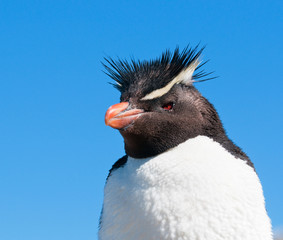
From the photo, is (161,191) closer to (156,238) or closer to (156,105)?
(156,238)

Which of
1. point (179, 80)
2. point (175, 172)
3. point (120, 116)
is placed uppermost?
point (179, 80)

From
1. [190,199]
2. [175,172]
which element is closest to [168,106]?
[175,172]

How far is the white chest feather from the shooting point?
12.0 ft

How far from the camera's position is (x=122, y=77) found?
4867 mm

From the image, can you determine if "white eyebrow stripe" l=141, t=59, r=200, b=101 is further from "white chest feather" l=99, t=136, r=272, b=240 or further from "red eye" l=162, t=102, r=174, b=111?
"white chest feather" l=99, t=136, r=272, b=240

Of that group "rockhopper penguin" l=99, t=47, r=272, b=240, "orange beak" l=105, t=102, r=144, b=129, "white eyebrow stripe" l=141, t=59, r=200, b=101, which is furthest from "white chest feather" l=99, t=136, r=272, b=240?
"white eyebrow stripe" l=141, t=59, r=200, b=101

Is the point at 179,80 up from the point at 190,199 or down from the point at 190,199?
up

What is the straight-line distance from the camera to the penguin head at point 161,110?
4.13 metres

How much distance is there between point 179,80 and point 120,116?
2.72 feet

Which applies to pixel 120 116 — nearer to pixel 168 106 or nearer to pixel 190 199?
pixel 168 106

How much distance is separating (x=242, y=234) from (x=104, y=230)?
1280mm

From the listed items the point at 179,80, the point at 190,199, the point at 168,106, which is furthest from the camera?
the point at 179,80

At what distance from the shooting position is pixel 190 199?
367 cm

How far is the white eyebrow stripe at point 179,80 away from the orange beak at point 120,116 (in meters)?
0.21
